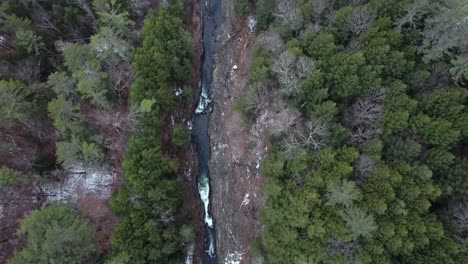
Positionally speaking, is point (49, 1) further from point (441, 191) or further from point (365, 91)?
point (441, 191)

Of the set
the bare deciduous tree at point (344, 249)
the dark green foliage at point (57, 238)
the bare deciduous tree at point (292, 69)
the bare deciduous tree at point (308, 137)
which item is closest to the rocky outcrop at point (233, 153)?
the bare deciduous tree at point (308, 137)

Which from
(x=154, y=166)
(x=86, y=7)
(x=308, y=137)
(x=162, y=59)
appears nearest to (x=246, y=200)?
(x=154, y=166)

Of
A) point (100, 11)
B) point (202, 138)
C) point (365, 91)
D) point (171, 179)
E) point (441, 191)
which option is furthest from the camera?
point (202, 138)

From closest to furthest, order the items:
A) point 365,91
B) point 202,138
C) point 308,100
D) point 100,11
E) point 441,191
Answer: point 441,191 → point 365,91 → point 308,100 → point 100,11 → point 202,138

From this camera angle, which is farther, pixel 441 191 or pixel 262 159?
pixel 262 159

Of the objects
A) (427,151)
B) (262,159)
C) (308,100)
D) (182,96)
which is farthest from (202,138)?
(427,151)

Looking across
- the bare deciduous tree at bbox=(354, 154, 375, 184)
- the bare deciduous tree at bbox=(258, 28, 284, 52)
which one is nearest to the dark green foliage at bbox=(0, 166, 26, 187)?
the bare deciduous tree at bbox=(258, 28, 284, 52)

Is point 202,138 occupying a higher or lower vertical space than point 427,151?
higher

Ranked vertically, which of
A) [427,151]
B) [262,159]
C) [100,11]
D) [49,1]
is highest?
[49,1]
